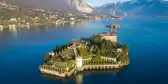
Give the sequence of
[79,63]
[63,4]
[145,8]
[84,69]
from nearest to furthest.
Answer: [79,63] → [84,69] → [63,4] → [145,8]

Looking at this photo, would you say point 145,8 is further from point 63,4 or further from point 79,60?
point 79,60

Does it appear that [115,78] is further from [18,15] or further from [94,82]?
[18,15]

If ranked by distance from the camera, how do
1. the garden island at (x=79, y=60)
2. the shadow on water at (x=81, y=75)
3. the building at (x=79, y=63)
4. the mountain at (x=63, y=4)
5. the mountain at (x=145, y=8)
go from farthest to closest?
the mountain at (x=145, y=8) < the mountain at (x=63, y=4) < the building at (x=79, y=63) < the garden island at (x=79, y=60) < the shadow on water at (x=81, y=75)

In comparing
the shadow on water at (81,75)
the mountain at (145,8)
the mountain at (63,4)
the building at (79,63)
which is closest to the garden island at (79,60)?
the building at (79,63)

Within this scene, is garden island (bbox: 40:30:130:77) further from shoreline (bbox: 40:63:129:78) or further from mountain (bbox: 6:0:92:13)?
mountain (bbox: 6:0:92:13)

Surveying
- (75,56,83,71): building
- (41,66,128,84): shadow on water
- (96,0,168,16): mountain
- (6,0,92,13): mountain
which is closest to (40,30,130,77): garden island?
(75,56,83,71): building

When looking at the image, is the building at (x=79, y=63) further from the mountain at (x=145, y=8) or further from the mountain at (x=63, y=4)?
the mountain at (x=145, y=8)

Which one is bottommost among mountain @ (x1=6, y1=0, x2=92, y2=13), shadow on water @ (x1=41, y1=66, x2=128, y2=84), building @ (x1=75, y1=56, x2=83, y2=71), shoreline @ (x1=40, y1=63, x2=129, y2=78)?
shadow on water @ (x1=41, y1=66, x2=128, y2=84)

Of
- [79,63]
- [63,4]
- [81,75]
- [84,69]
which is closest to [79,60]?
[79,63]

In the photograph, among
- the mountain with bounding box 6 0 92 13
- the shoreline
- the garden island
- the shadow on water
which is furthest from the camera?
the mountain with bounding box 6 0 92 13

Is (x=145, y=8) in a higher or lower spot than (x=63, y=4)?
lower

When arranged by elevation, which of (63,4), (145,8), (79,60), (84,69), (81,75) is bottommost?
(81,75)
